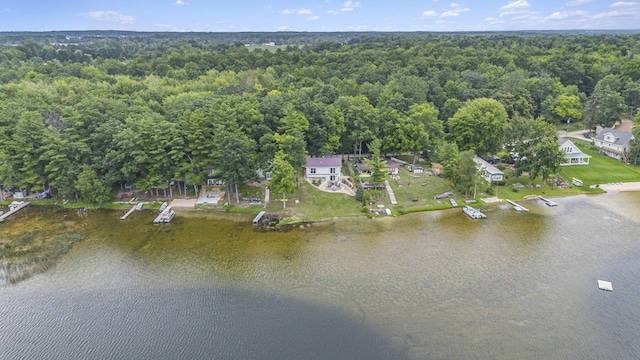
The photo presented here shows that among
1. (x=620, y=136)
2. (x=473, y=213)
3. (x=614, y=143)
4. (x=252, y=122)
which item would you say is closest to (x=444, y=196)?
(x=473, y=213)

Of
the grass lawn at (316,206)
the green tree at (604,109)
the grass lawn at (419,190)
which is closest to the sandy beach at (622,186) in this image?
the grass lawn at (419,190)

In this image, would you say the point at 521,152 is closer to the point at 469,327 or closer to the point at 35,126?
the point at 469,327

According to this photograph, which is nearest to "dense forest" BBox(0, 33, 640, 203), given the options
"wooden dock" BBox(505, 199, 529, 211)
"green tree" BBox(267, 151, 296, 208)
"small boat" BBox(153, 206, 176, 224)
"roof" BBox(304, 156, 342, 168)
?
"green tree" BBox(267, 151, 296, 208)

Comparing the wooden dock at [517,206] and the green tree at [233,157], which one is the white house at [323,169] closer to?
the green tree at [233,157]

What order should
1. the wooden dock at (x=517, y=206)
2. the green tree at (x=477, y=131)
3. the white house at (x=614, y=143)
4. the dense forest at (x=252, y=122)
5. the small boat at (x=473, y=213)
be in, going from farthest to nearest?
the white house at (x=614, y=143), the green tree at (x=477, y=131), the dense forest at (x=252, y=122), the wooden dock at (x=517, y=206), the small boat at (x=473, y=213)

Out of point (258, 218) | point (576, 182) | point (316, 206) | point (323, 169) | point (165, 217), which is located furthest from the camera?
point (323, 169)

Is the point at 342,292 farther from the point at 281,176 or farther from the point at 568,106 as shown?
the point at 568,106
